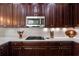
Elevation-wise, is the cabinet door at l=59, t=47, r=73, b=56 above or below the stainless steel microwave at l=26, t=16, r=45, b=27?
below

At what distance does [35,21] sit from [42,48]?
885 mm

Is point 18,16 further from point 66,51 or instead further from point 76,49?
point 76,49

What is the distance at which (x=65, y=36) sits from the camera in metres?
5.31

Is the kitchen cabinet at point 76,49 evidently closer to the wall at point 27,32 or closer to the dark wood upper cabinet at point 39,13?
the dark wood upper cabinet at point 39,13

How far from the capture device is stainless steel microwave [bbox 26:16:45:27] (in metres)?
4.99

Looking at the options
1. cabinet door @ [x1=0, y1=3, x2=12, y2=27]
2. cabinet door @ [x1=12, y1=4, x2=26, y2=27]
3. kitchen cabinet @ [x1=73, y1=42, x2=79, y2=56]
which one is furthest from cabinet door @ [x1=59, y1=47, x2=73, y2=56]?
cabinet door @ [x1=0, y1=3, x2=12, y2=27]

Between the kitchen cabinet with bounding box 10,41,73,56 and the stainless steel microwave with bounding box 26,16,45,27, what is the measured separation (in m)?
0.62

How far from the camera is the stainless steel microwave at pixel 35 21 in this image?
4.99 meters

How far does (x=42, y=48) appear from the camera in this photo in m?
4.68

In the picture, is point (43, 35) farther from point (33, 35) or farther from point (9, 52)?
point (9, 52)

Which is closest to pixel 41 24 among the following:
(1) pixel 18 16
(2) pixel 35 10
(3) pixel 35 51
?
(2) pixel 35 10

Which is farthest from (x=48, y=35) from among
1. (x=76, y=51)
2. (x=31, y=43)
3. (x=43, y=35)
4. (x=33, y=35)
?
(x=76, y=51)

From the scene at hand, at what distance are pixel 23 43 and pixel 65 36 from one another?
1458mm

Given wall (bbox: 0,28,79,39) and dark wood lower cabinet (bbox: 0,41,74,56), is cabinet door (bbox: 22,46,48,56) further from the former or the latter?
wall (bbox: 0,28,79,39)
